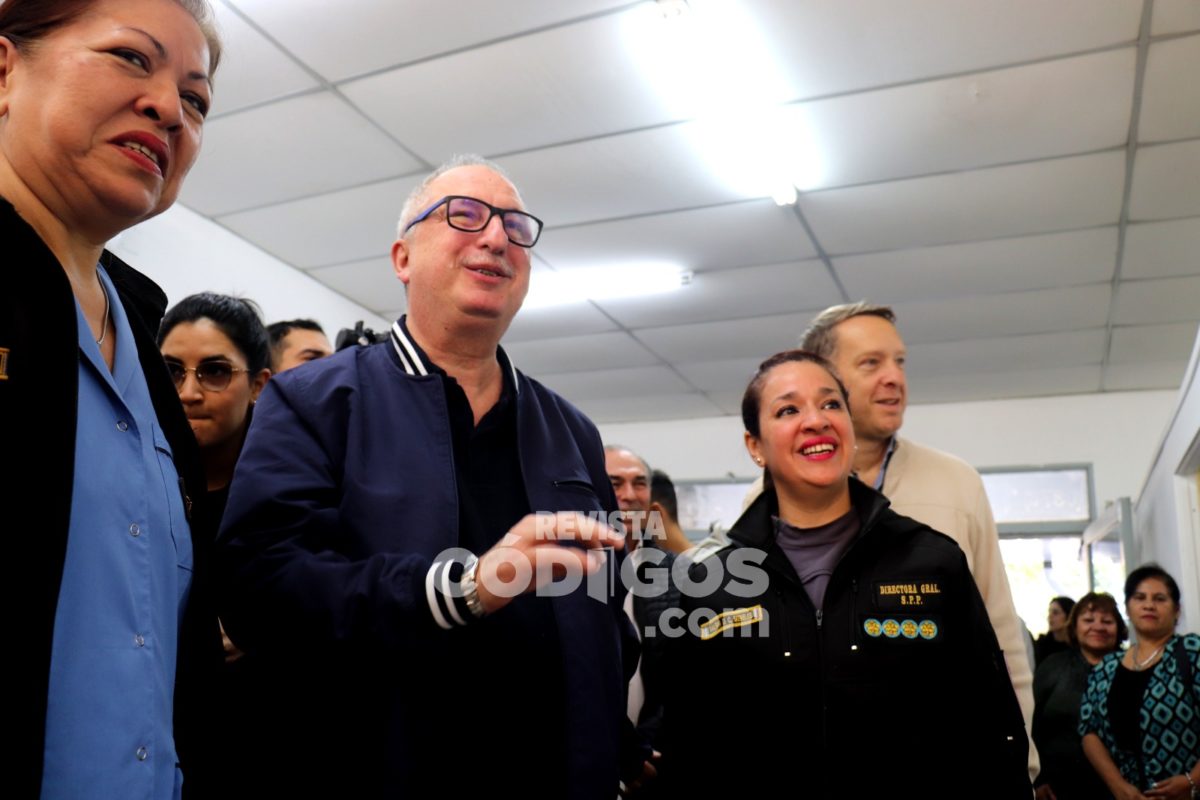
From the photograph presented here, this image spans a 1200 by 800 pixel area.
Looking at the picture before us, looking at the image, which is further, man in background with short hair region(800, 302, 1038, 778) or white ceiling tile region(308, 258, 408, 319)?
white ceiling tile region(308, 258, 408, 319)

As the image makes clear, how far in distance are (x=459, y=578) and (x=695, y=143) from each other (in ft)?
9.50

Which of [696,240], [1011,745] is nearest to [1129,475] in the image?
[696,240]

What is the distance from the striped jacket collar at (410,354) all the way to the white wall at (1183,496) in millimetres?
3491

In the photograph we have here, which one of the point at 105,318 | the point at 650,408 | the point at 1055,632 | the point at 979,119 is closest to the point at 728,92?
the point at 979,119

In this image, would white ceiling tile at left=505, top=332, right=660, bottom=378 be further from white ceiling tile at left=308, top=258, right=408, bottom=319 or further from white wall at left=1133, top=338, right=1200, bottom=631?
white wall at left=1133, top=338, right=1200, bottom=631

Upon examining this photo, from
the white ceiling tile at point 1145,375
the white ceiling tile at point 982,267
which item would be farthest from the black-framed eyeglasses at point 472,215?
the white ceiling tile at point 1145,375

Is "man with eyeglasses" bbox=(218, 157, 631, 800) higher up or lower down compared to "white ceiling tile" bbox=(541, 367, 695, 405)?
lower down

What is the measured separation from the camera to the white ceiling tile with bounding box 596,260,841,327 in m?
5.00

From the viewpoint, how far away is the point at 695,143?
11.8 ft

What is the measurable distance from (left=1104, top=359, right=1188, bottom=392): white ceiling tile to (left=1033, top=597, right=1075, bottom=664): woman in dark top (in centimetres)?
178

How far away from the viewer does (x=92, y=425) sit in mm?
831

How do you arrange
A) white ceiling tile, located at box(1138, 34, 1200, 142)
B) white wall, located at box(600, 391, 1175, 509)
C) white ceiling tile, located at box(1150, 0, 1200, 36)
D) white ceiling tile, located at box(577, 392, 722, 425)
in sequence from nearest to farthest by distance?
1. white ceiling tile, located at box(1150, 0, 1200, 36)
2. white ceiling tile, located at box(1138, 34, 1200, 142)
3. white wall, located at box(600, 391, 1175, 509)
4. white ceiling tile, located at box(577, 392, 722, 425)

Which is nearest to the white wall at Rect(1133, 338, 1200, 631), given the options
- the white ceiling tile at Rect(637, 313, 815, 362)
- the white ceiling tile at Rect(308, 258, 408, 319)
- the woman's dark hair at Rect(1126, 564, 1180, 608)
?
the woman's dark hair at Rect(1126, 564, 1180, 608)

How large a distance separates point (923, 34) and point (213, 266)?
10.6ft
